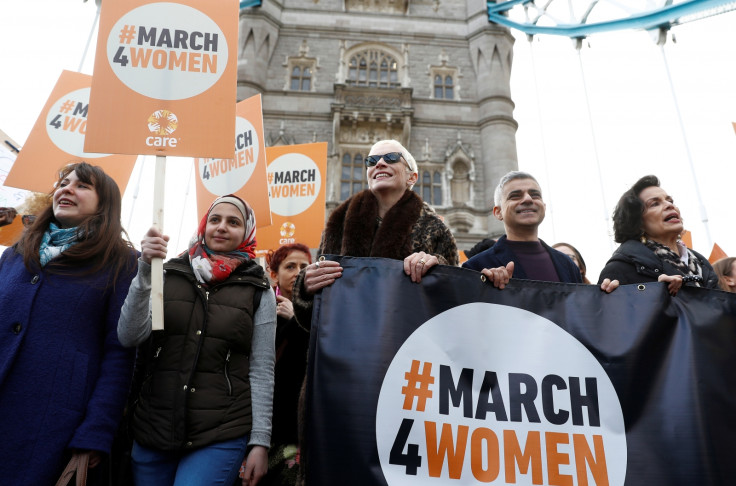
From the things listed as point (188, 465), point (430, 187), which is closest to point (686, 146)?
point (430, 187)

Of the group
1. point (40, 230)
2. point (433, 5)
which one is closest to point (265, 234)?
point (40, 230)

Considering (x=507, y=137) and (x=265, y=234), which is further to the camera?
(x=507, y=137)

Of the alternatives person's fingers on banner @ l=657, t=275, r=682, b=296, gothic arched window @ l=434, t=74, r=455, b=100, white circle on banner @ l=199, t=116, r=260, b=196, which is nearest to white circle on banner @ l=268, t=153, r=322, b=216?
white circle on banner @ l=199, t=116, r=260, b=196

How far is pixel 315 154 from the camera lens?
5961 mm

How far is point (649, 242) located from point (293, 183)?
4.16 metres

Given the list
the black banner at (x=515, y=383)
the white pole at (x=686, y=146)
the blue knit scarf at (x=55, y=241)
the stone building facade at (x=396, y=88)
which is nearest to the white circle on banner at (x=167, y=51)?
the blue knit scarf at (x=55, y=241)

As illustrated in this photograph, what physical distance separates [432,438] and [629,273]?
139cm

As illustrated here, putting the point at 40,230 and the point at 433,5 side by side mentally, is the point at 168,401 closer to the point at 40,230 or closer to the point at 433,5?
the point at 40,230

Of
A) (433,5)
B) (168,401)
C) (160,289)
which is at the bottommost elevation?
(168,401)

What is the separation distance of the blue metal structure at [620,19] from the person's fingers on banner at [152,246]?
55.6ft

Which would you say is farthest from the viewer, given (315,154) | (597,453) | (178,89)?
(315,154)

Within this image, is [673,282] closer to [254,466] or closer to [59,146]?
[254,466]

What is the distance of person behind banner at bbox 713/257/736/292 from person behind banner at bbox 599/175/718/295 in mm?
1142

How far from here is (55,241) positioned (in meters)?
1.95
